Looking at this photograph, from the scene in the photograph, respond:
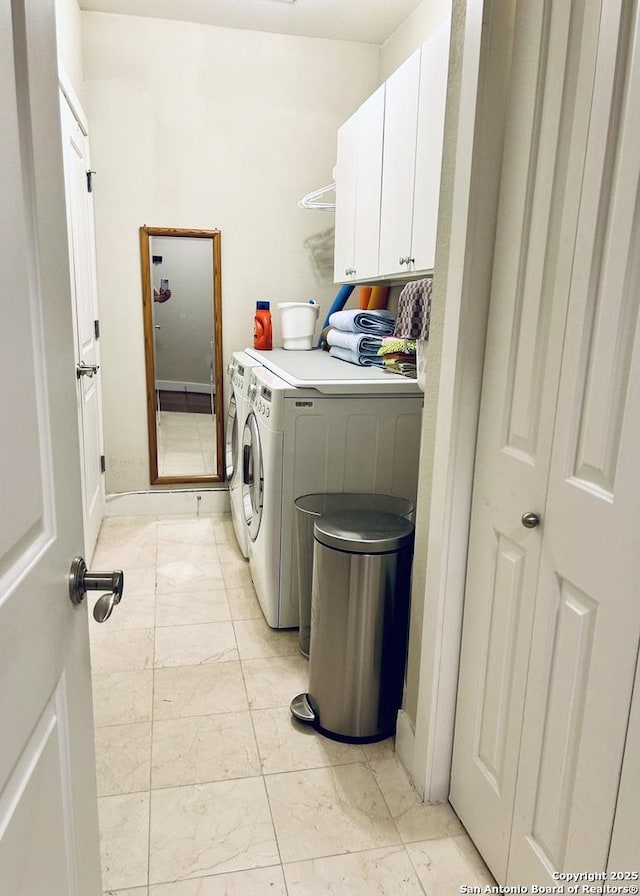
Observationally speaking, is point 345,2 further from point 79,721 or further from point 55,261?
point 79,721

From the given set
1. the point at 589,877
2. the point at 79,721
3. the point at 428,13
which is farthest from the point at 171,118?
the point at 589,877

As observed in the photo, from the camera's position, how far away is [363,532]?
1817mm

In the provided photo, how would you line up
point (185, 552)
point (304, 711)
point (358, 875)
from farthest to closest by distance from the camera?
point (185, 552), point (304, 711), point (358, 875)

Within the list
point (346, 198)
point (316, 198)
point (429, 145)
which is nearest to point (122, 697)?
point (429, 145)

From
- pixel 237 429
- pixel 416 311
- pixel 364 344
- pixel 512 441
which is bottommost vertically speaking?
pixel 237 429

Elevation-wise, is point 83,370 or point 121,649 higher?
point 83,370

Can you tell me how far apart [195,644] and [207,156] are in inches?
105

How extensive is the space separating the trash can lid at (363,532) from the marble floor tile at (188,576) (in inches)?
44.4

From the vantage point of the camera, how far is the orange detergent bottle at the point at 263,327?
3537 mm

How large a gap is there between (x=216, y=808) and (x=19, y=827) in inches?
44.2

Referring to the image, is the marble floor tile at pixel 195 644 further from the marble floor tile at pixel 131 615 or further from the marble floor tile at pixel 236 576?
the marble floor tile at pixel 236 576

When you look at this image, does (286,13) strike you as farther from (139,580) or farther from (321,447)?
(139,580)

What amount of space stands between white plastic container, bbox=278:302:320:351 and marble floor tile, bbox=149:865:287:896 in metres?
2.69

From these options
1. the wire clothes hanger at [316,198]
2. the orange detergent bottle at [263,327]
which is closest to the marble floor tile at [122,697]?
the orange detergent bottle at [263,327]
